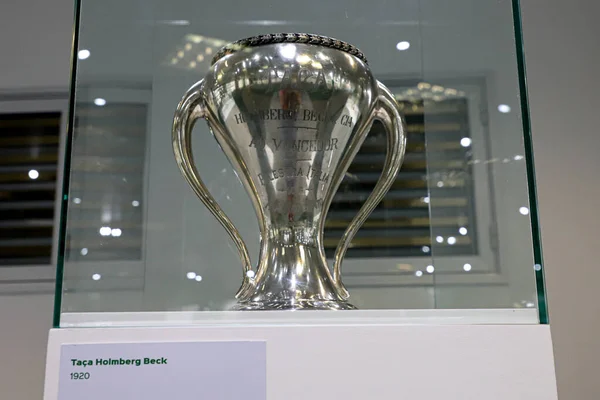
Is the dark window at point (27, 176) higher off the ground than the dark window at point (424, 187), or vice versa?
the dark window at point (27, 176)

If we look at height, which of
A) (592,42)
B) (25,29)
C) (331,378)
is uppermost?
(25,29)

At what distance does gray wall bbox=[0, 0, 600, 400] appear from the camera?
1399mm

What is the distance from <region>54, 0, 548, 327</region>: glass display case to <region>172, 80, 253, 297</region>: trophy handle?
47mm

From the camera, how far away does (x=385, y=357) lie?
36 cm

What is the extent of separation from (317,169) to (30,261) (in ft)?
4.44

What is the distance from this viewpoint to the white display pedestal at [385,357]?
13.9 inches

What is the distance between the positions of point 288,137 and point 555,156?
1.18 m

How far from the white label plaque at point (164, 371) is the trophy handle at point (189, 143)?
0.18m

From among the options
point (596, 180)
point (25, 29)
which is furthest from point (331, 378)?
point (25, 29)

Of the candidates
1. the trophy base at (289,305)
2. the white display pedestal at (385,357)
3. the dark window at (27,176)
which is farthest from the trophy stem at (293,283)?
the dark window at (27,176)

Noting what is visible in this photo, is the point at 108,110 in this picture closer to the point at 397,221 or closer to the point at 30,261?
the point at 397,221

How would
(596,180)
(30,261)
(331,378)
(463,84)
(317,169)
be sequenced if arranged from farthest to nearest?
(30,261), (596,180), (463,84), (317,169), (331,378)

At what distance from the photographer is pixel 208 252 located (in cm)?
60

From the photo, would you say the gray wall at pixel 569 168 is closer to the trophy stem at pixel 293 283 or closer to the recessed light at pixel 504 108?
the recessed light at pixel 504 108
